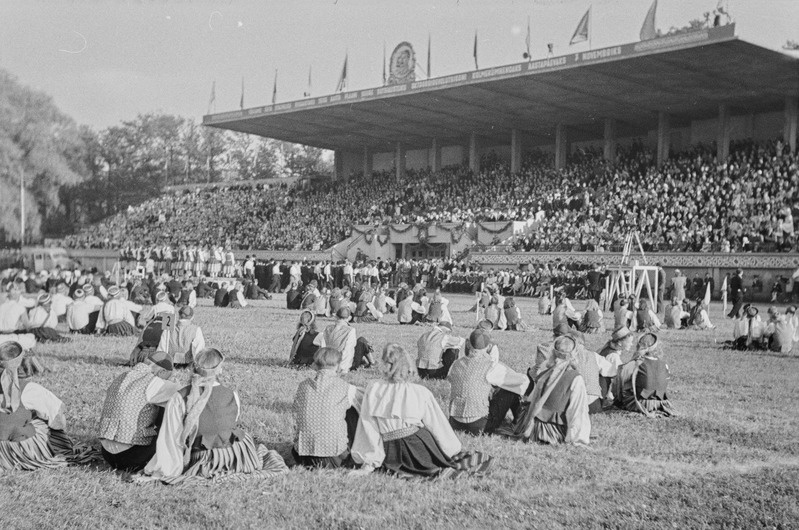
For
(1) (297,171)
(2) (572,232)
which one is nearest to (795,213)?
(2) (572,232)

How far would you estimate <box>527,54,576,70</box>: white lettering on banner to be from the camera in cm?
3169

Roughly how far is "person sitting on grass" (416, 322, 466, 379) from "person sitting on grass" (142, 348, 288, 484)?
497 centimetres

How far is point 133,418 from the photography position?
6172 millimetres

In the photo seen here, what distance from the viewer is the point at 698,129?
40125 mm

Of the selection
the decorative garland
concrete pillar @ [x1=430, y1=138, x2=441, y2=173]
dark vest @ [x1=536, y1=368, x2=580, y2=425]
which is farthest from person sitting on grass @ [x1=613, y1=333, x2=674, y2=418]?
concrete pillar @ [x1=430, y1=138, x2=441, y2=173]

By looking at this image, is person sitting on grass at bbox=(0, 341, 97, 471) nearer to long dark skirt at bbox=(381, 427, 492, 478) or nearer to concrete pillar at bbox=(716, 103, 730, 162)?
long dark skirt at bbox=(381, 427, 492, 478)

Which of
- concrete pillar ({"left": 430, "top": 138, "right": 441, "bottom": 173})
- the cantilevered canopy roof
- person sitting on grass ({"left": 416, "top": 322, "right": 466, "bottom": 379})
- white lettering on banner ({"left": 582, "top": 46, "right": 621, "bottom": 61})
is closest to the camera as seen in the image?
person sitting on grass ({"left": 416, "top": 322, "right": 466, "bottom": 379})

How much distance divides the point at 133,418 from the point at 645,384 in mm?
5607

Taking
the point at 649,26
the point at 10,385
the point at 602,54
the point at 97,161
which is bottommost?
the point at 10,385

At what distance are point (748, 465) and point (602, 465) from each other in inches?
53.1

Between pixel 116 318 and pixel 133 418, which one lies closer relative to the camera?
pixel 133 418

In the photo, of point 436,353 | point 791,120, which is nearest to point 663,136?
point 791,120

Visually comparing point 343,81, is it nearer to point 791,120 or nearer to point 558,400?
point 791,120

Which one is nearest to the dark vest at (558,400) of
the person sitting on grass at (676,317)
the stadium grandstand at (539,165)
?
the person sitting on grass at (676,317)
